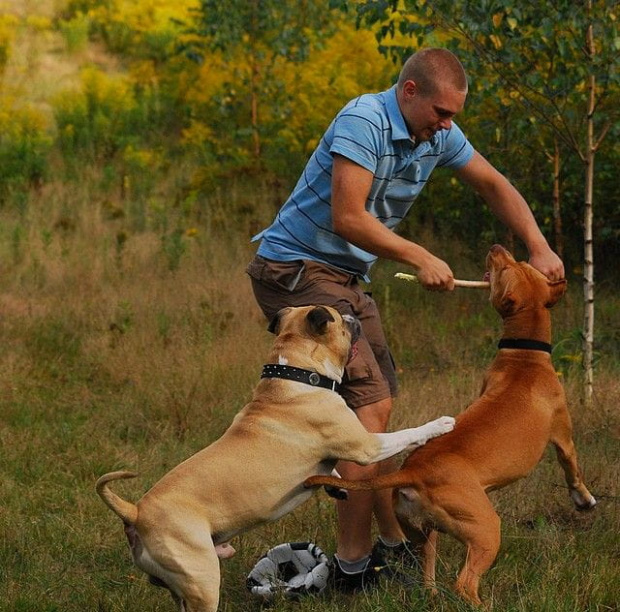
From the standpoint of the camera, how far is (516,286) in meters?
5.05

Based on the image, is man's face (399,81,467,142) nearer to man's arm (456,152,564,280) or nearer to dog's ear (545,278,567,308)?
man's arm (456,152,564,280)

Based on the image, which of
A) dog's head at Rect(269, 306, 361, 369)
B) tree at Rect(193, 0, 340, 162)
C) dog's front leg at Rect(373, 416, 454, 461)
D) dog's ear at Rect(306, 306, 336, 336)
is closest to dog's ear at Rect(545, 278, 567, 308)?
dog's front leg at Rect(373, 416, 454, 461)

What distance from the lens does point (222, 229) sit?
1231 cm

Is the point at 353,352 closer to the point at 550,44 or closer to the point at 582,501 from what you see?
the point at 582,501

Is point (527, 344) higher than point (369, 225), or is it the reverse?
point (369, 225)

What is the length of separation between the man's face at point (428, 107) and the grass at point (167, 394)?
188cm

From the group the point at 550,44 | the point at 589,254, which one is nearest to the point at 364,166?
the point at 589,254

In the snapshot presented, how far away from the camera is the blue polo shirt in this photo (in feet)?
15.5

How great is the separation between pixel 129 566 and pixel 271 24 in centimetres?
903

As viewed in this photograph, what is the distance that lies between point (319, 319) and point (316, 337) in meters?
0.11

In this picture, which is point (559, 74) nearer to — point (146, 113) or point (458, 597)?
point (458, 597)

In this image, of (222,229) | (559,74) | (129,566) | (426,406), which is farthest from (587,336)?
(222,229)

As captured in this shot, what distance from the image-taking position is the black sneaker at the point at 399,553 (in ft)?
15.7

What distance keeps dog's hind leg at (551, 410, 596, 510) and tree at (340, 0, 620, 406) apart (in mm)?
2039
